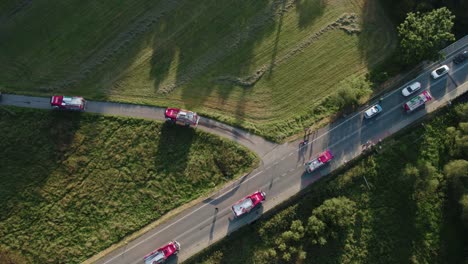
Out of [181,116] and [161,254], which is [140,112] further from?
[161,254]

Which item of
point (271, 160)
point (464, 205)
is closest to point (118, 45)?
point (271, 160)

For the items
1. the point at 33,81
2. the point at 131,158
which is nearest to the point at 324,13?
the point at 131,158

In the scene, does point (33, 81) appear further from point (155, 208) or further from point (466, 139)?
point (466, 139)

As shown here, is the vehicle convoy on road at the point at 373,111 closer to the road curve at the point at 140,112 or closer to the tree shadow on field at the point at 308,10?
the road curve at the point at 140,112

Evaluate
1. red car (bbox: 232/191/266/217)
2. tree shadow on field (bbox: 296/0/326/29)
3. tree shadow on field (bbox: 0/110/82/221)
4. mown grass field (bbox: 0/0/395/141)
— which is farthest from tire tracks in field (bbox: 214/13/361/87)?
tree shadow on field (bbox: 0/110/82/221)

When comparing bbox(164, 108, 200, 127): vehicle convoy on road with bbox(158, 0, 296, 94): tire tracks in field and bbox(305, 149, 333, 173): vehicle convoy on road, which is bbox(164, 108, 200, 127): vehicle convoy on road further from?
bbox(305, 149, 333, 173): vehicle convoy on road

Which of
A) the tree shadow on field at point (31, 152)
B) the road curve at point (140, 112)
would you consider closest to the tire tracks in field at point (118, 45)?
the road curve at point (140, 112)

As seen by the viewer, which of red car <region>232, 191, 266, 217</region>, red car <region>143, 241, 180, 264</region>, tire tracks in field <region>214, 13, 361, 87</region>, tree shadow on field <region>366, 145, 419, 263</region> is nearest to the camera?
red car <region>143, 241, 180, 264</region>
